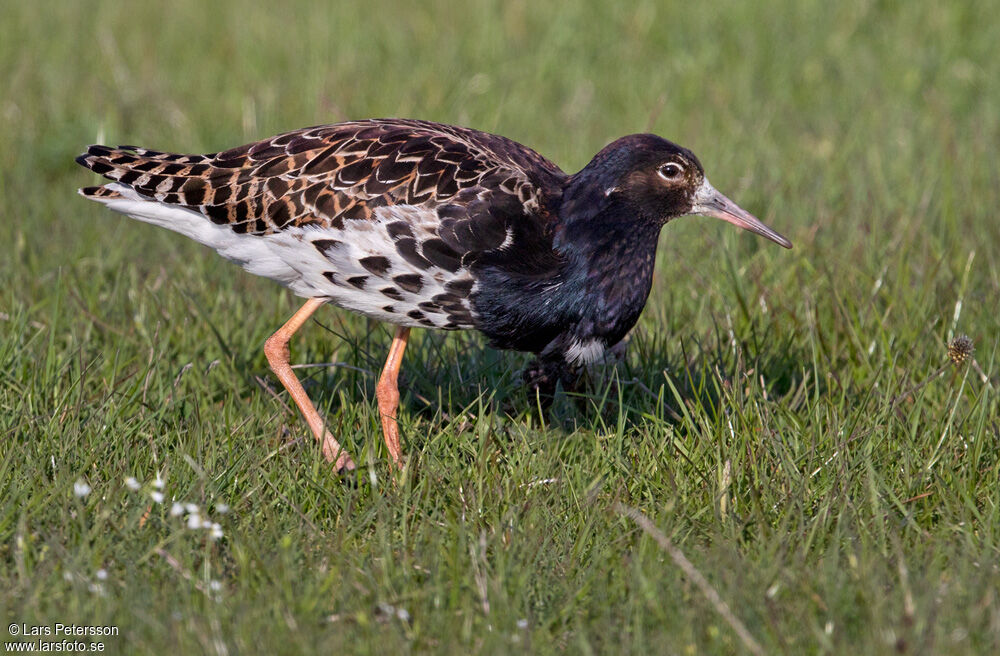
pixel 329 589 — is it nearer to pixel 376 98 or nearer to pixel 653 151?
pixel 653 151

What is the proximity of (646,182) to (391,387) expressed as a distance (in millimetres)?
1553

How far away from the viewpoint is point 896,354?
593cm

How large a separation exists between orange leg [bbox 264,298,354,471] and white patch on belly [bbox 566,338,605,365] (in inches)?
42.8

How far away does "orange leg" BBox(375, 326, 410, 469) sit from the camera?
18.7ft

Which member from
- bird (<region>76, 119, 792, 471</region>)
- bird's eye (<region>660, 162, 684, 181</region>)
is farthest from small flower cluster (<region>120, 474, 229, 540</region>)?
bird's eye (<region>660, 162, 684, 181</region>)

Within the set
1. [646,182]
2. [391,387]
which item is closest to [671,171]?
[646,182]

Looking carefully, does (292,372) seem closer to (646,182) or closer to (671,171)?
(646,182)

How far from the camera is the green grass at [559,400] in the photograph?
13.5ft

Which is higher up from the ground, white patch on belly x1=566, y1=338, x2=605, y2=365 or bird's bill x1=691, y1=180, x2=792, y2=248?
bird's bill x1=691, y1=180, x2=792, y2=248

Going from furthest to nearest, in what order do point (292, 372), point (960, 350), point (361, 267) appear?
point (292, 372) < point (960, 350) < point (361, 267)

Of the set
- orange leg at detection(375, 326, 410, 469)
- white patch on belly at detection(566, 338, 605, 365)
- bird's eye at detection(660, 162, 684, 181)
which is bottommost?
orange leg at detection(375, 326, 410, 469)

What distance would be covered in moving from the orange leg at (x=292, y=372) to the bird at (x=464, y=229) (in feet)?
0.05

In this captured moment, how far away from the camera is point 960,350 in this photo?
5629 millimetres

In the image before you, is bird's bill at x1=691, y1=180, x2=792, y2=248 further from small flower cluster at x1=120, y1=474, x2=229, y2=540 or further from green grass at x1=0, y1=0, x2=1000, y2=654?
small flower cluster at x1=120, y1=474, x2=229, y2=540
